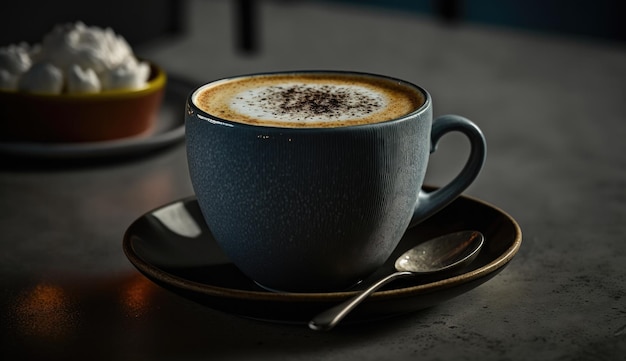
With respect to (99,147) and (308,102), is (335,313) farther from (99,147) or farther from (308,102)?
(99,147)

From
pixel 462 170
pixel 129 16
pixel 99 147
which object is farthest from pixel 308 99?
pixel 129 16

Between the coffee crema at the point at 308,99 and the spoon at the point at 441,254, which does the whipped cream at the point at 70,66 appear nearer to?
the coffee crema at the point at 308,99

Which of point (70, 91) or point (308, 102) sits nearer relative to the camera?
point (308, 102)

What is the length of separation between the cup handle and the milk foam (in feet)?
0.15

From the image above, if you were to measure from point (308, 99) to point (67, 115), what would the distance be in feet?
1.36

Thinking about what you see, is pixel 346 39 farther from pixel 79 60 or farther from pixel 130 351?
pixel 130 351

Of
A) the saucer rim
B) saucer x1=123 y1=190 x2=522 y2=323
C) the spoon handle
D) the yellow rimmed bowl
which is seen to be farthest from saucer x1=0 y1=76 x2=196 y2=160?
the spoon handle

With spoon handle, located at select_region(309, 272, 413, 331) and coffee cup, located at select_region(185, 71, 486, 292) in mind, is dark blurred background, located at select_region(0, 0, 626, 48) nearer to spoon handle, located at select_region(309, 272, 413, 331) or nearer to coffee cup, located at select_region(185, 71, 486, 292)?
coffee cup, located at select_region(185, 71, 486, 292)

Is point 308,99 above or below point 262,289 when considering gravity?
above

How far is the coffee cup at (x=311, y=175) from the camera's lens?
0.60 m

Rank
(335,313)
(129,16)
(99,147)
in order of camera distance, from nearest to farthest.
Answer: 1. (335,313)
2. (99,147)
3. (129,16)

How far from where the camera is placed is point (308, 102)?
0.67 metres

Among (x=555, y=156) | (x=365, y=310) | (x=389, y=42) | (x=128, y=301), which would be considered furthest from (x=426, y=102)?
(x=389, y=42)

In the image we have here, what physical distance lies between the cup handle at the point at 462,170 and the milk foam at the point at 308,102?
0.05m
